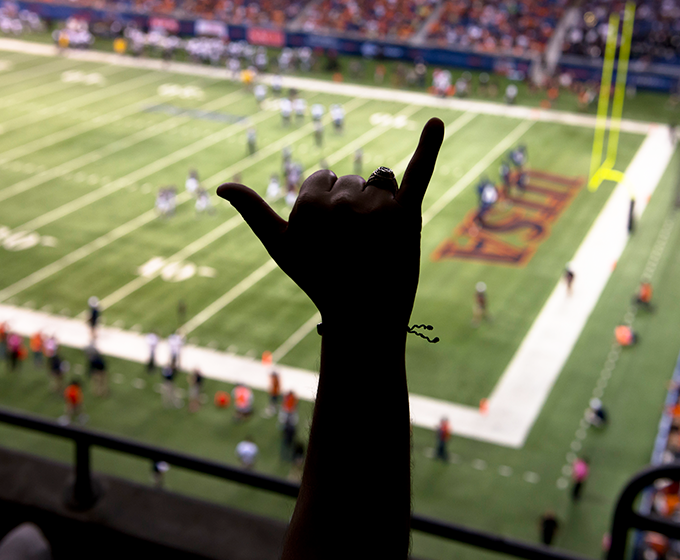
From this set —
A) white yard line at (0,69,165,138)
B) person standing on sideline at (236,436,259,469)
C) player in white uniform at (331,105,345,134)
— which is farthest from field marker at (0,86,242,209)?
person standing on sideline at (236,436,259,469)

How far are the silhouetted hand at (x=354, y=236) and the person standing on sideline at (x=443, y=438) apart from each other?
47.8ft

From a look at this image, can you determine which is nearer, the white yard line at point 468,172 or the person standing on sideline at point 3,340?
the person standing on sideline at point 3,340

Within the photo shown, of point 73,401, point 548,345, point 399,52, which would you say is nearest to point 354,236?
point 73,401

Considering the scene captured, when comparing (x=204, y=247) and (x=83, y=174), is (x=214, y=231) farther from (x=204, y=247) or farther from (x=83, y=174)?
(x=83, y=174)

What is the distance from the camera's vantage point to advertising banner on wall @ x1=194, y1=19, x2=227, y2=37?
156 ft

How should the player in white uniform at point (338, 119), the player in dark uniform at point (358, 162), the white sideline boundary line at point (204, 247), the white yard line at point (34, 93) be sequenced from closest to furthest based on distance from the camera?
1. the white sideline boundary line at point (204, 247)
2. the player in dark uniform at point (358, 162)
3. the player in white uniform at point (338, 119)
4. the white yard line at point (34, 93)

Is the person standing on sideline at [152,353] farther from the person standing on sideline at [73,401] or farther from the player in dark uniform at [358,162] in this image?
the player in dark uniform at [358,162]

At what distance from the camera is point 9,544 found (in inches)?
109

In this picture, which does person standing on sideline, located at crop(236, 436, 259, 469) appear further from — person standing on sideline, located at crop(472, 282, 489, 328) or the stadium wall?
the stadium wall

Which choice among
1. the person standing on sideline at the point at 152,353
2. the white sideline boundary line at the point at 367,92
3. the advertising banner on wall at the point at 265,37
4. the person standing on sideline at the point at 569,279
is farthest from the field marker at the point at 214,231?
the advertising banner on wall at the point at 265,37

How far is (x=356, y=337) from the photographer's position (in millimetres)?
2033

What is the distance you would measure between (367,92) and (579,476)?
1085 inches

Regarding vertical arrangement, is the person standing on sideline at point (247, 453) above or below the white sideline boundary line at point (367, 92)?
below

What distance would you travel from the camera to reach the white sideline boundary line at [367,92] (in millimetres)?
36428
